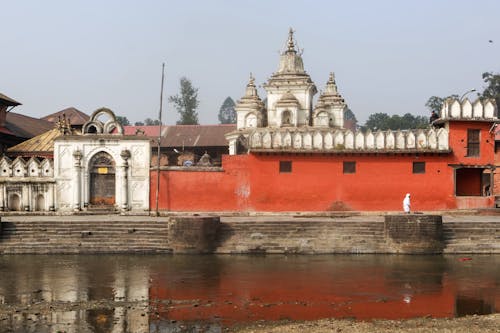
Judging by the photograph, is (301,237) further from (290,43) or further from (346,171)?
(290,43)

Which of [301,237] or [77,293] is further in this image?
[301,237]

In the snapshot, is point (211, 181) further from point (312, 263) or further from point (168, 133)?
point (168, 133)

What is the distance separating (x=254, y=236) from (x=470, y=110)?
11642mm

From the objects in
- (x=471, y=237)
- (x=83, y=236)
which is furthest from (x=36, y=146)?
(x=471, y=237)

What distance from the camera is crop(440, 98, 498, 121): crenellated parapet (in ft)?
82.0

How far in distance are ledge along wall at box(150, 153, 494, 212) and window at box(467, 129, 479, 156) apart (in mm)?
1113

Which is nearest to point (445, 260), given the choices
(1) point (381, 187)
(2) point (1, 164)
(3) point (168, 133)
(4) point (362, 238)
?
(4) point (362, 238)

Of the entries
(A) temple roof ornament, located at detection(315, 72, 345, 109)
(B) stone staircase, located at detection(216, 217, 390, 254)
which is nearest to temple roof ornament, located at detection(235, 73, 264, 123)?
(A) temple roof ornament, located at detection(315, 72, 345, 109)

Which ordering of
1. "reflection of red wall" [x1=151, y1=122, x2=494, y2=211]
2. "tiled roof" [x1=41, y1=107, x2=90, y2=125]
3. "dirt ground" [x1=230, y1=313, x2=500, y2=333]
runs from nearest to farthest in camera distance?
"dirt ground" [x1=230, y1=313, x2=500, y2=333]
"reflection of red wall" [x1=151, y1=122, x2=494, y2=211]
"tiled roof" [x1=41, y1=107, x2=90, y2=125]

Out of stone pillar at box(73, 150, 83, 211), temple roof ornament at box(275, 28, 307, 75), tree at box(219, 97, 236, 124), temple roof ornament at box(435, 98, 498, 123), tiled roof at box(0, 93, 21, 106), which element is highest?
tree at box(219, 97, 236, 124)

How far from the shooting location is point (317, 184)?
24875 millimetres

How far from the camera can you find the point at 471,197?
24953mm

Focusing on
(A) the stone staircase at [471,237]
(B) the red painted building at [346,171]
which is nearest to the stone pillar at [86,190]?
(B) the red painted building at [346,171]

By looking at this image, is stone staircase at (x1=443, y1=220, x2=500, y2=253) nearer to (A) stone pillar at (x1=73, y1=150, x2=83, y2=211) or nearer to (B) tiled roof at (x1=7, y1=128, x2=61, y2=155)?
(A) stone pillar at (x1=73, y1=150, x2=83, y2=211)
